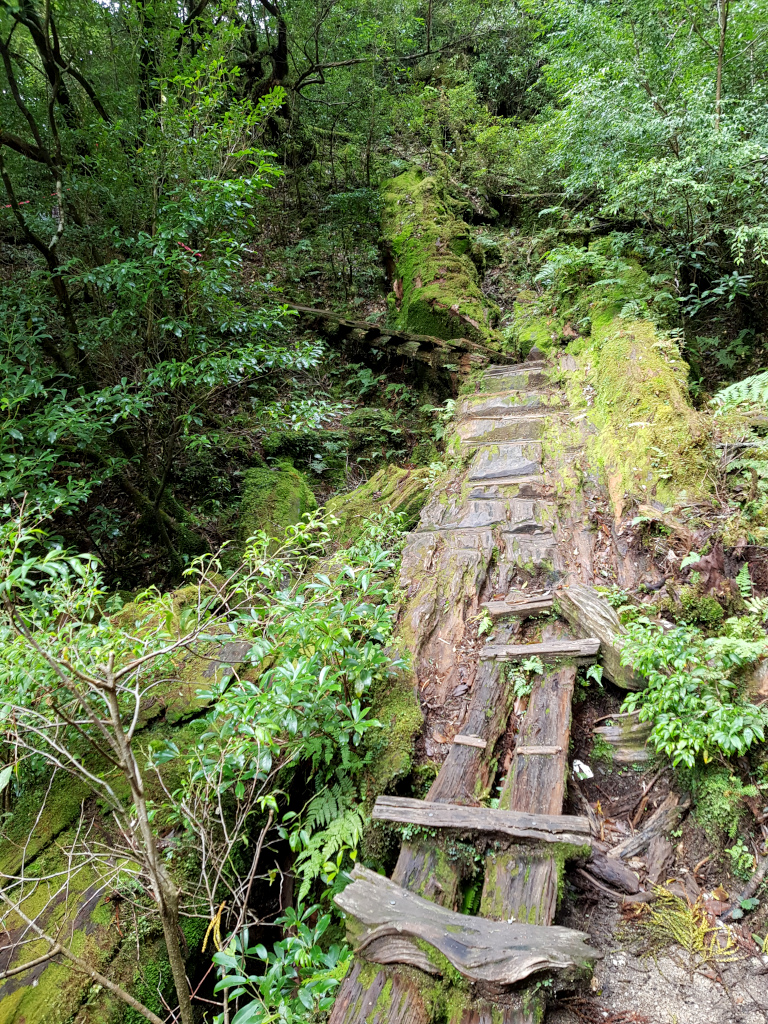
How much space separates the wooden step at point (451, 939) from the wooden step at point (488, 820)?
29 cm

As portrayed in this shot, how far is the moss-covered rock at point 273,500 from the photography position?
5.83 meters

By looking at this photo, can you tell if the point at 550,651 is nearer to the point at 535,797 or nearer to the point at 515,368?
the point at 535,797

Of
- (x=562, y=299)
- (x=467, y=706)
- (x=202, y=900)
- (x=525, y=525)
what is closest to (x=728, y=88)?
(x=562, y=299)

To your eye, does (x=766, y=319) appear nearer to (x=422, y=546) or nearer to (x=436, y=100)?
(x=422, y=546)

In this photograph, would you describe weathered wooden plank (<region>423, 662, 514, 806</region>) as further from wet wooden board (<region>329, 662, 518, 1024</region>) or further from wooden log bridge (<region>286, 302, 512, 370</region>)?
wooden log bridge (<region>286, 302, 512, 370</region>)

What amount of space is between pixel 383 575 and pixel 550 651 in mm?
1540

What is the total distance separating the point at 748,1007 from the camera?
69.4 inches

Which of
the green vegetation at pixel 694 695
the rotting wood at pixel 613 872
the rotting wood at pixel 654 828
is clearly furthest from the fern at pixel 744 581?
the rotting wood at pixel 613 872

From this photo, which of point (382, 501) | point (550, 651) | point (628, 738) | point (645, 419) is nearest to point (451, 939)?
point (628, 738)

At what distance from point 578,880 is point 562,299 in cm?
742

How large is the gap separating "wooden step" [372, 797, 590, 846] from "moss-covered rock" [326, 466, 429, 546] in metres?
2.71

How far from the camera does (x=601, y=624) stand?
9.82 ft

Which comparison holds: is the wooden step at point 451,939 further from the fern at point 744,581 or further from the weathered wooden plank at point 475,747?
the fern at point 744,581

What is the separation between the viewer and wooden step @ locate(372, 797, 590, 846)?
2.16 m
